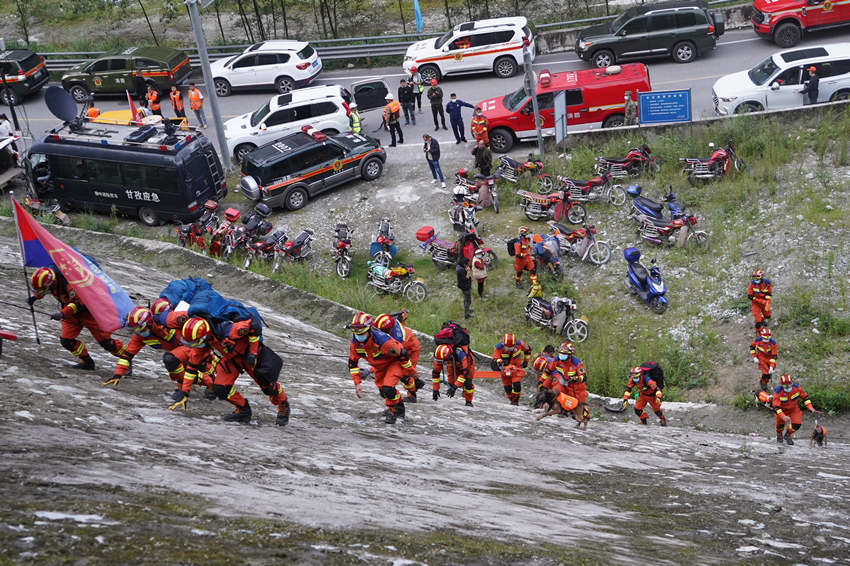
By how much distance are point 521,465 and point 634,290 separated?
8.26 m

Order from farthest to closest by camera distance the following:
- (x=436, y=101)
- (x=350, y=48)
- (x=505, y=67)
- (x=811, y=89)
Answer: (x=350, y=48) → (x=505, y=67) → (x=436, y=101) → (x=811, y=89)

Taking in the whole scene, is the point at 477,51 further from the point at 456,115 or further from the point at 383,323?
the point at 383,323

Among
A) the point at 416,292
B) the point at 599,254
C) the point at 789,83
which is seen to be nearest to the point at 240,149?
the point at 416,292

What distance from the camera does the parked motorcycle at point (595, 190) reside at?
1931cm

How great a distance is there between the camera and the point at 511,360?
12844 mm

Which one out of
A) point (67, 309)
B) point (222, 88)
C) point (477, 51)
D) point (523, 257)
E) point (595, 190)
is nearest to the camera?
point (67, 309)

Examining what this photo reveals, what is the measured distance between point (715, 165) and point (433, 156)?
21.7ft

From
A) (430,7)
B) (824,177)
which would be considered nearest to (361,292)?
(824,177)

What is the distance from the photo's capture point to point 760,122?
20.6 meters

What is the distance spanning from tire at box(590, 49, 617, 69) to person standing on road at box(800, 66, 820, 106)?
7260 mm

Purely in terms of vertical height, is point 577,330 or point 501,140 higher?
point 501,140

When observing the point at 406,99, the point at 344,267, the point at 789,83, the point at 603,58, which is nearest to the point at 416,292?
the point at 344,267

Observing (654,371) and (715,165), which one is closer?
(654,371)

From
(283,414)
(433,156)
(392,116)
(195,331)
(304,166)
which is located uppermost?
(392,116)
